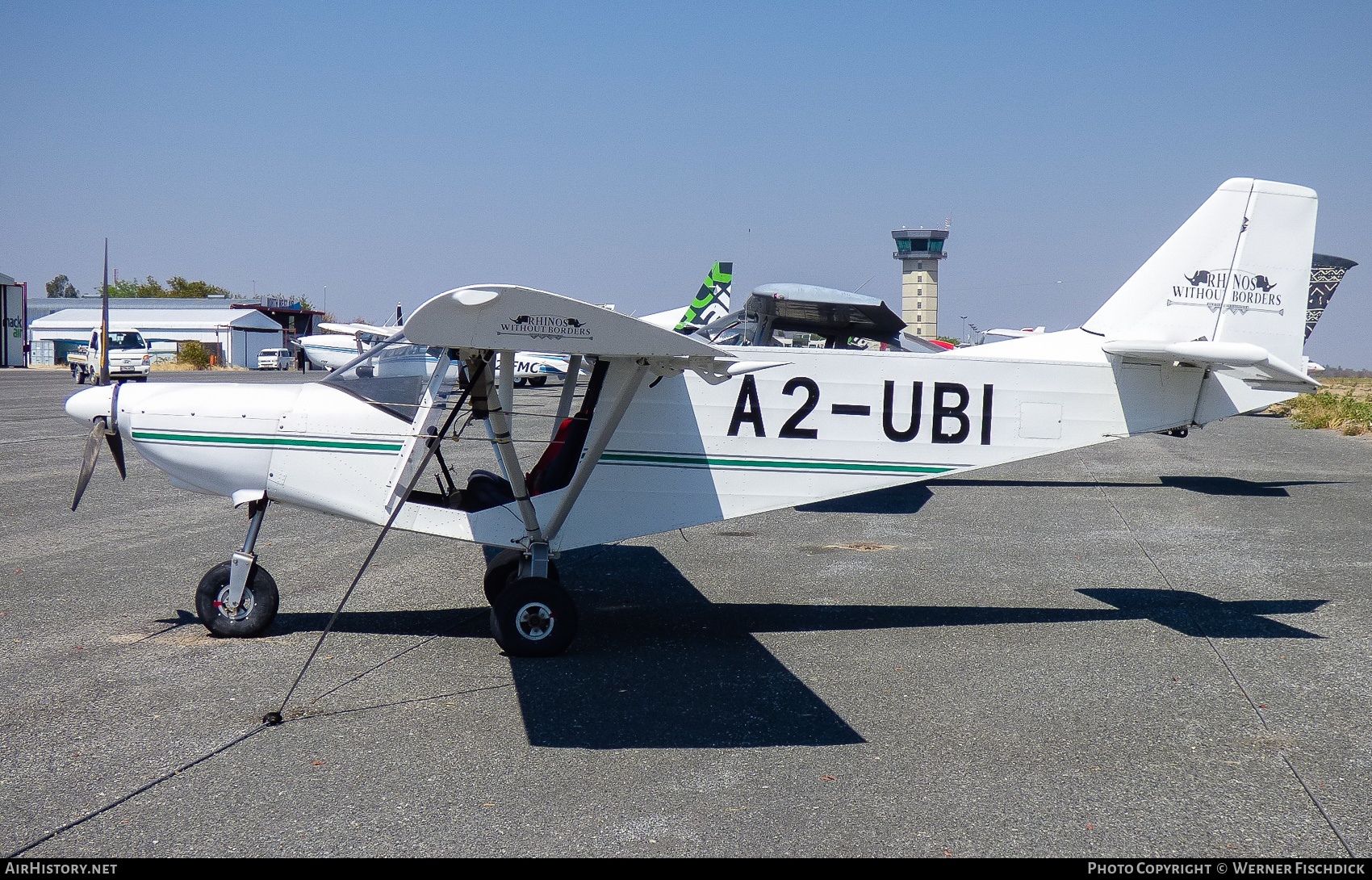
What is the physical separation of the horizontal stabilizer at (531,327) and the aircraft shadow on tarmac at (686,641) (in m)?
1.76

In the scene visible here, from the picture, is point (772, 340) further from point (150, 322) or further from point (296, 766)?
point (150, 322)

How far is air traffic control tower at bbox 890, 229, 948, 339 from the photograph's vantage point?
398 feet

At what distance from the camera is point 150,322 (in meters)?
78.6

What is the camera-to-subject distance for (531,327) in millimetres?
4785

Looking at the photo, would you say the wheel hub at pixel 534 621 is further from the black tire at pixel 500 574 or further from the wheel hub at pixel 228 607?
the wheel hub at pixel 228 607

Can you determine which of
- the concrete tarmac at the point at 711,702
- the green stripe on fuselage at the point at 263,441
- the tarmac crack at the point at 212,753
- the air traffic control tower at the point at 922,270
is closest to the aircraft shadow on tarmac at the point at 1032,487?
the concrete tarmac at the point at 711,702

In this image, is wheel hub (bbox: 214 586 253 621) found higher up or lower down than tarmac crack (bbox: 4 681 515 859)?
higher up

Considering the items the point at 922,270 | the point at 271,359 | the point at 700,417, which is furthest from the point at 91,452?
the point at 922,270

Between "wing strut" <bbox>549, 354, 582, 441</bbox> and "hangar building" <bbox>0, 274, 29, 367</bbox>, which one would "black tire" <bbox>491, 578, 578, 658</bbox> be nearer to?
"wing strut" <bbox>549, 354, 582, 441</bbox>

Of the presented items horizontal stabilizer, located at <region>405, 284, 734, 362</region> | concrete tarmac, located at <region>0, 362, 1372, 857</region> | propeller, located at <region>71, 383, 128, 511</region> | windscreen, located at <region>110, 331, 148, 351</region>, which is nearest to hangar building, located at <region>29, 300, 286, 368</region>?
windscreen, located at <region>110, 331, 148, 351</region>

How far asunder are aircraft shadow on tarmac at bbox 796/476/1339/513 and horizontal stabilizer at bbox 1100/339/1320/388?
533cm

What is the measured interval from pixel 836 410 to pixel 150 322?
84.7 meters

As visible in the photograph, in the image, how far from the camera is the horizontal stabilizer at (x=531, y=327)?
14.9 ft
